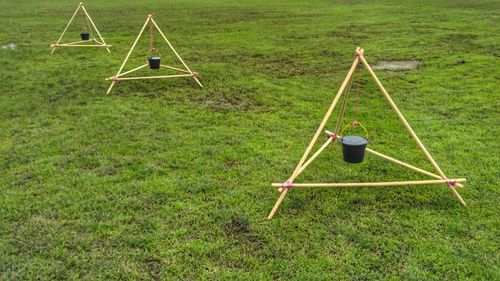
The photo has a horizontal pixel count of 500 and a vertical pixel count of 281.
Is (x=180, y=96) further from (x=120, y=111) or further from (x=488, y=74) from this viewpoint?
(x=488, y=74)

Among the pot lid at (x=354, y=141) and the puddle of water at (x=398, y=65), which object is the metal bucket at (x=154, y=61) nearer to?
the puddle of water at (x=398, y=65)

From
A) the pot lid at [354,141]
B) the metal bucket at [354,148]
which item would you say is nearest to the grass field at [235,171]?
the metal bucket at [354,148]

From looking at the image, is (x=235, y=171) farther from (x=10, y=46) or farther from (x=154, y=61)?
(x=10, y=46)

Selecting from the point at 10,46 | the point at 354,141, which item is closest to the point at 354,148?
the point at 354,141

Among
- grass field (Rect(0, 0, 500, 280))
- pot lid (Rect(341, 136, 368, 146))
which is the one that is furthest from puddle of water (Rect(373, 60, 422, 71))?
pot lid (Rect(341, 136, 368, 146))

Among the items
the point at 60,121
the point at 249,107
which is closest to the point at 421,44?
the point at 249,107

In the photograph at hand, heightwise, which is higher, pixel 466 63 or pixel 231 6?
pixel 231 6

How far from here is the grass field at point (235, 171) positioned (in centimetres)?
345

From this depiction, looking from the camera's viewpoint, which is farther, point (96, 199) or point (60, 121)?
point (60, 121)

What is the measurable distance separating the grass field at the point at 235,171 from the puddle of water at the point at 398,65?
269 millimetres

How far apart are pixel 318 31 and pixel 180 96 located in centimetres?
751

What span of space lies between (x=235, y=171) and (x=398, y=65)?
5.96 metres

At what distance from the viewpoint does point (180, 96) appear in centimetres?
741

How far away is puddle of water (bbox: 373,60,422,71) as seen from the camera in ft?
29.9
